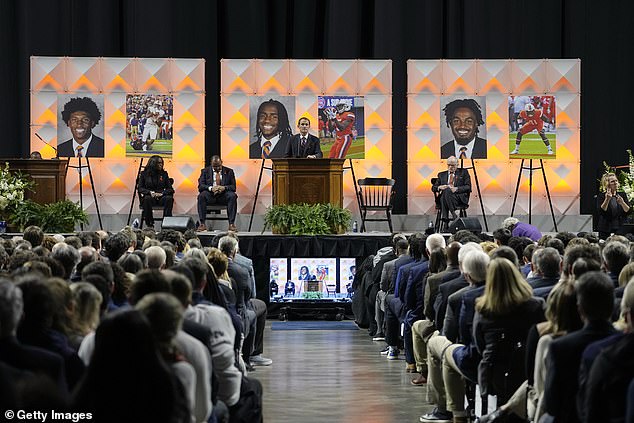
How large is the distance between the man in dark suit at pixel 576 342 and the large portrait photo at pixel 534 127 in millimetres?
12330

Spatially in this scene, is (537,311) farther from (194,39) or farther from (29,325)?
(194,39)

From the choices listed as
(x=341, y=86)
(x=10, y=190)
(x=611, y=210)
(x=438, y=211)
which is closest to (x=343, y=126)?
(x=341, y=86)

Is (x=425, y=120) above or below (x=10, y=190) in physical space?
above

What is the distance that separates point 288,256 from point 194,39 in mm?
5898

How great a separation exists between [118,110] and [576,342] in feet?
42.2

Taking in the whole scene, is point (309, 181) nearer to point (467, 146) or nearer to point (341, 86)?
point (341, 86)

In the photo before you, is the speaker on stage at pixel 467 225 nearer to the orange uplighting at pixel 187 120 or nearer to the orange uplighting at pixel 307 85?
the orange uplighting at pixel 307 85

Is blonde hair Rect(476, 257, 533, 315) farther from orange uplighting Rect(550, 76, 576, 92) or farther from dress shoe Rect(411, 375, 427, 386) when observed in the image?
orange uplighting Rect(550, 76, 576, 92)

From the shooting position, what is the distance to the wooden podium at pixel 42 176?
49.4 feet

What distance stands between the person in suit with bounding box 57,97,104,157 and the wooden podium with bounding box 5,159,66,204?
3.99 feet

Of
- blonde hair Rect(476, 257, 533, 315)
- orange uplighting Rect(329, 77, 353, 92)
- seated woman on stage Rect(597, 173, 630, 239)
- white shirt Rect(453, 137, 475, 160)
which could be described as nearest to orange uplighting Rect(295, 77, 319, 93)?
orange uplighting Rect(329, 77, 353, 92)

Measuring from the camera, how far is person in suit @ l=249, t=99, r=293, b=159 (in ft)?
54.6

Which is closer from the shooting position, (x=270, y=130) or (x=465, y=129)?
(x=270, y=130)

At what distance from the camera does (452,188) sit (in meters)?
15.4
